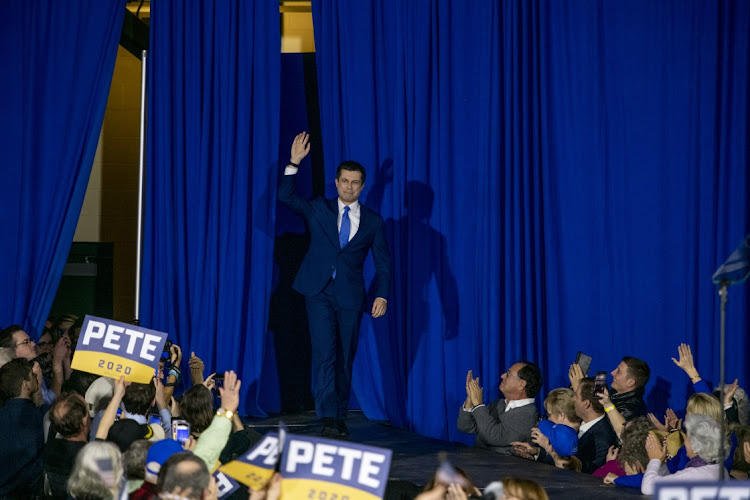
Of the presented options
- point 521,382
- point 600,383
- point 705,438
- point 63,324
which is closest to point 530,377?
point 521,382

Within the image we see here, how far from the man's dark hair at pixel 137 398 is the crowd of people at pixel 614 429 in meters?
1.69

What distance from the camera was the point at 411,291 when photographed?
624 centimetres

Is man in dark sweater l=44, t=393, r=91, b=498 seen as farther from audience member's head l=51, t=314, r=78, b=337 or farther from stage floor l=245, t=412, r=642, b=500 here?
audience member's head l=51, t=314, r=78, b=337

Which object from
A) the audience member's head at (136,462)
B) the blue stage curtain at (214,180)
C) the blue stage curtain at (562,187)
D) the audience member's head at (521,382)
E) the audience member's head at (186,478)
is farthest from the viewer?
the blue stage curtain at (214,180)

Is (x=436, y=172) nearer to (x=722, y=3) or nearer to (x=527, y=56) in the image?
(x=527, y=56)

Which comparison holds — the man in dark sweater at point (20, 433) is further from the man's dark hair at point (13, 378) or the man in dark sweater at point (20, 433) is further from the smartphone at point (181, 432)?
the smartphone at point (181, 432)

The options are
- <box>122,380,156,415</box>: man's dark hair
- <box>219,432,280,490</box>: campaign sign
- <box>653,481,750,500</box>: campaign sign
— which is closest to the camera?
<box>653,481,750,500</box>: campaign sign

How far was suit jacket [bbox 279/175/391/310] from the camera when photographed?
550 centimetres

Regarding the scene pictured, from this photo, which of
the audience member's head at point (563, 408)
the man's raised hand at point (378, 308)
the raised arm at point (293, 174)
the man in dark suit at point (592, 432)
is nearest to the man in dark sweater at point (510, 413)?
the audience member's head at point (563, 408)

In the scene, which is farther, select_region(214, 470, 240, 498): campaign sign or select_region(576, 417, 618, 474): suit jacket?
select_region(576, 417, 618, 474): suit jacket

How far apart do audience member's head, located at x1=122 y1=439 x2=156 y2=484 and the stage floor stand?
1483mm

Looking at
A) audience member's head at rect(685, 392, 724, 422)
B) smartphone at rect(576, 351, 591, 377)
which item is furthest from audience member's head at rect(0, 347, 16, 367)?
audience member's head at rect(685, 392, 724, 422)

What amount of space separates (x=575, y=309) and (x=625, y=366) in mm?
941

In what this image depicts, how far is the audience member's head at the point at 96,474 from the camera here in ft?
10.1
